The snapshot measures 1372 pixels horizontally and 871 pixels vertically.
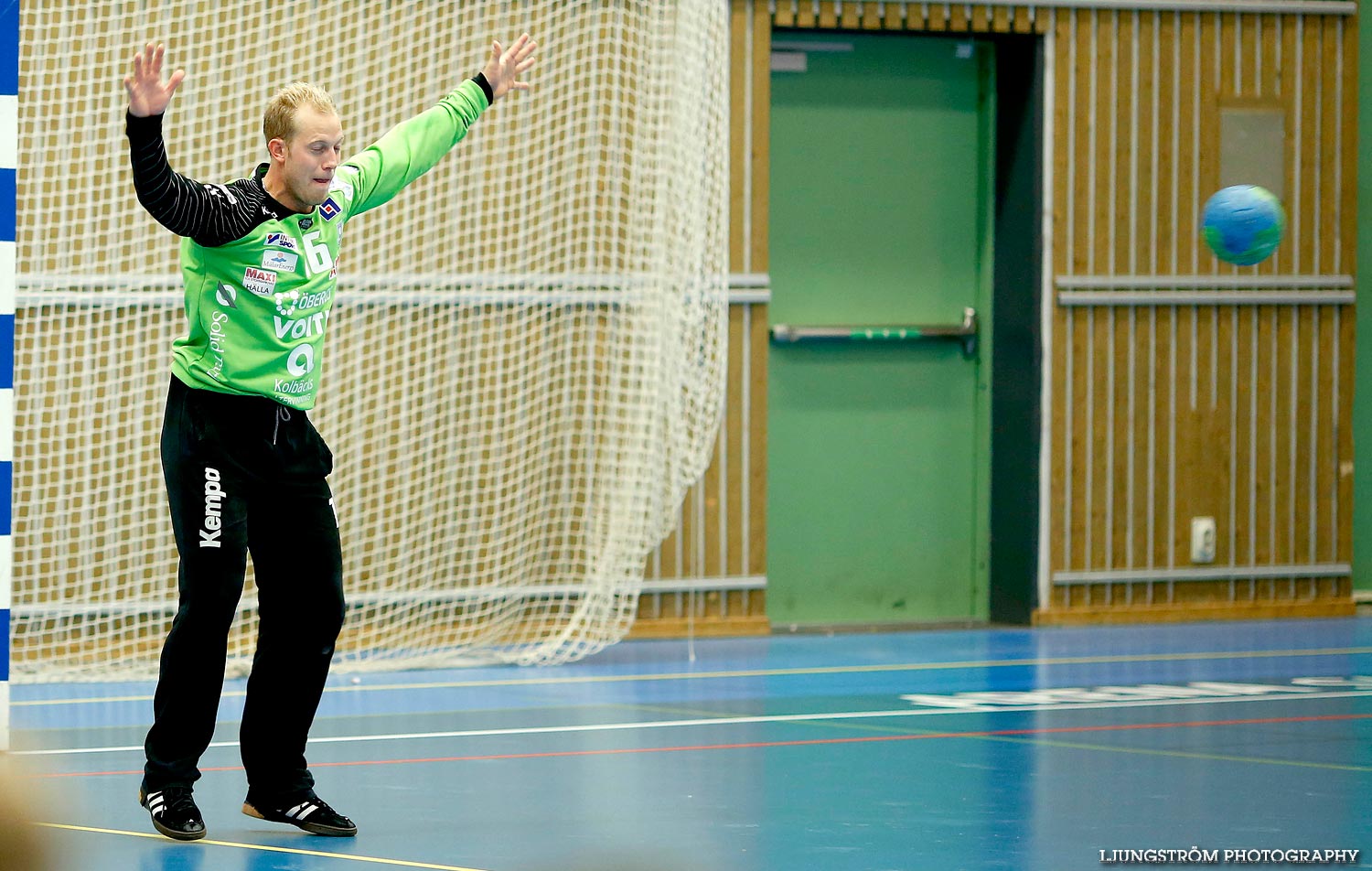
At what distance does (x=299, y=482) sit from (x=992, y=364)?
6.34 meters

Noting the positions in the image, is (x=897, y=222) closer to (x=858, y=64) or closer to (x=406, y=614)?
(x=858, y=64)

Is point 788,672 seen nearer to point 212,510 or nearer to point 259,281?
point 212,510

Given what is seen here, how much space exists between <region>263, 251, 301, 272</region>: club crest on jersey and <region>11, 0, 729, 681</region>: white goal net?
12.3ft

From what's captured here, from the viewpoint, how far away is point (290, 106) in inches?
171

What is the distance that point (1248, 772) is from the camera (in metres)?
5.52

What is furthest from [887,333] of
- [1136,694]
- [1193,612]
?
[1136,694]

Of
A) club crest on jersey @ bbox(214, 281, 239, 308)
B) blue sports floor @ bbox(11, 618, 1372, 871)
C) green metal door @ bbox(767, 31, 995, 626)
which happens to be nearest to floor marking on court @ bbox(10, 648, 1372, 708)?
blue sports floor @ bbox(11, 618, 1372, 871)

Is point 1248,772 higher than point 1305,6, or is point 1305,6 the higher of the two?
point 1305,6

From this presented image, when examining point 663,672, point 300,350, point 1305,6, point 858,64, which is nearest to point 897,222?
point 858,64

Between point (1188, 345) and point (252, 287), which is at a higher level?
point (1188, 345)

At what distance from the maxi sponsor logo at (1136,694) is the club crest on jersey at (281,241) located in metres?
3.42

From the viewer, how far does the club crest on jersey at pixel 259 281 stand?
436 centimetres

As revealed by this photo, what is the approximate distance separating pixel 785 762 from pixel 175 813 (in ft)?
6.33

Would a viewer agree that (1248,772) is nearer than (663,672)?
Yes
